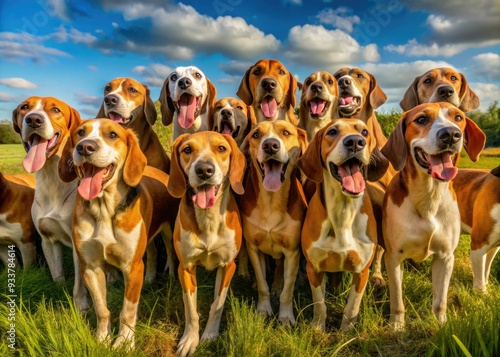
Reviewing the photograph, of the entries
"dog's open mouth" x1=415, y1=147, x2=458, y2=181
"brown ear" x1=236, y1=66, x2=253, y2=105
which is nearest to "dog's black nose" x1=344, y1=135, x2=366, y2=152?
"dog's open mouth" x1=415, y1=147, x2=458, y2=181

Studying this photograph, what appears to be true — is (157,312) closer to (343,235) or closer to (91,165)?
(91,165)

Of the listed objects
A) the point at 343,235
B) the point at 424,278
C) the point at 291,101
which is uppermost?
the point at 291,101

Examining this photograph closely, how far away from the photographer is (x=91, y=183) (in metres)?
3.75

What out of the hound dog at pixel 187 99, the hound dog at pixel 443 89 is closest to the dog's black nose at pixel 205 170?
the hound dog at pixel 187 99

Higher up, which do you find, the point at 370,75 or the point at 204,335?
the point at 370,75

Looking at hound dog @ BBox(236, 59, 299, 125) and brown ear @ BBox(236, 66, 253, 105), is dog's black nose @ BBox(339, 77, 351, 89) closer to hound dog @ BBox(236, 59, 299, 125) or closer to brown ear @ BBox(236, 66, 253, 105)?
hound dog @ BBox(236, 59, 299, 125)

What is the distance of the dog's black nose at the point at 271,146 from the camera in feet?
13.1

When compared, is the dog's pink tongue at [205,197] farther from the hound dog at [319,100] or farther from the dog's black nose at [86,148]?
the hound dog at [319,100]

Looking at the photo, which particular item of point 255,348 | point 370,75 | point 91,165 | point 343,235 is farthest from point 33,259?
point 370,75

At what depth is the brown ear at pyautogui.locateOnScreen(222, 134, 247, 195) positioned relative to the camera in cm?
396

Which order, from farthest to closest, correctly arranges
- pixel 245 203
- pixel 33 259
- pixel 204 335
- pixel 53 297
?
pixel 33 259, pixel 53 297, pixel 245 203, pixel 204 335

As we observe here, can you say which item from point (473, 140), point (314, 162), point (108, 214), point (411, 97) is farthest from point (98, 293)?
point (411, 97)

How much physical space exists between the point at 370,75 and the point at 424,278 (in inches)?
124

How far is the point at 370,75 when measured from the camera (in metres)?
6.11
